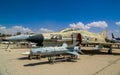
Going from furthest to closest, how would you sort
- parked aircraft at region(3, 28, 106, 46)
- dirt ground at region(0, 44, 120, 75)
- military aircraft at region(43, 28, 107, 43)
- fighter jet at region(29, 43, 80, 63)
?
military aircraft at region(43, 28, 107, 43)
parked aircraft at region(3, 28, 106, 46)
fighter jet at region(29, 43, 80, 63)
dirt ground at region(0, 44, 120, 75)

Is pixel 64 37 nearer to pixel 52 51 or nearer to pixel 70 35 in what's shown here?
pixel 70 35

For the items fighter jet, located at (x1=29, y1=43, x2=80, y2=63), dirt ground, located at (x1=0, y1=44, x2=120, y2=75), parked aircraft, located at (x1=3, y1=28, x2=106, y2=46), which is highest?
parked aircraft, located at (x1=3, y1=28, x2=106, y2=46)

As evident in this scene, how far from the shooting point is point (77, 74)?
9602 millimetres

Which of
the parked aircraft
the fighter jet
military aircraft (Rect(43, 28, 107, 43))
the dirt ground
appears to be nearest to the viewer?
the dirt ground

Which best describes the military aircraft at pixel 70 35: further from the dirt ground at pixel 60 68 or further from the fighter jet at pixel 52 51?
the dirt ground at pixel 60 68

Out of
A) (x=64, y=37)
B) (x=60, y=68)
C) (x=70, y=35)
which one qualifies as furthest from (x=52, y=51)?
(x=70, y=35)

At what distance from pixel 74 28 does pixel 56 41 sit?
4.00 metres

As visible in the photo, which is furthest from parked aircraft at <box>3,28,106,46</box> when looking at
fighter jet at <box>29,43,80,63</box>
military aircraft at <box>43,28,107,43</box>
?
fighter jet at <box>29,43,80,63</box>

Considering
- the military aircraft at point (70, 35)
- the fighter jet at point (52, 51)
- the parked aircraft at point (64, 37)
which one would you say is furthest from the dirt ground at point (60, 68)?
the military aircraft at point (70, 35)

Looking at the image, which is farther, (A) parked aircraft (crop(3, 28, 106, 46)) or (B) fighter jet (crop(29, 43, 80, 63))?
(A) parked aircraft (crop(3, 28, 106, 46))

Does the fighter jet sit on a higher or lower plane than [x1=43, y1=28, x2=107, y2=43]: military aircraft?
lower

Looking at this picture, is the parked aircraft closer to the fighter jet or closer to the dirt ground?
the fighter jet

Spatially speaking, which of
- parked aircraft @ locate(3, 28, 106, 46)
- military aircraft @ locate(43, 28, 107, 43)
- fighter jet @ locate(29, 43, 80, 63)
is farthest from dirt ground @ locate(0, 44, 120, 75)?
military aircraft @ locate(43, 28, 107, 43)

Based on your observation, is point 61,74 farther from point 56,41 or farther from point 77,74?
point 56,41
